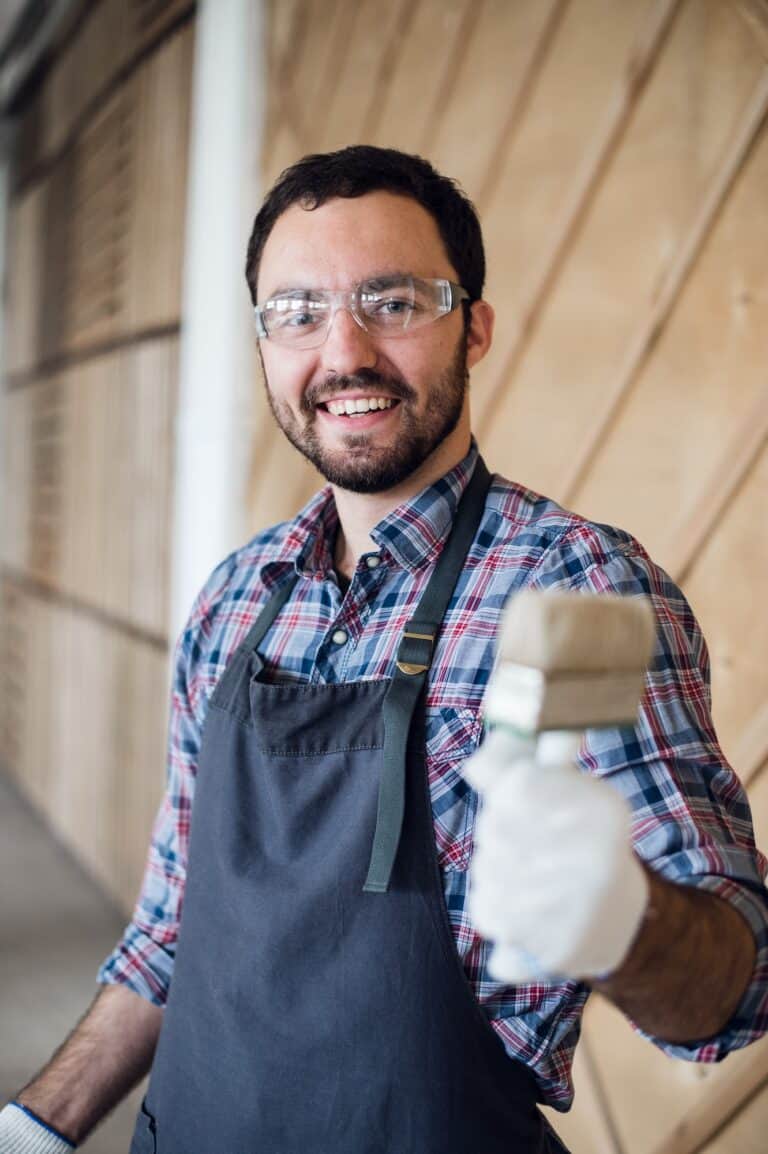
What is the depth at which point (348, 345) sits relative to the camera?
3.94 ft

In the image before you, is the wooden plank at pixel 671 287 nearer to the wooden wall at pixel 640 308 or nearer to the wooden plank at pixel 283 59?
the wooden wall at pixel 640 308

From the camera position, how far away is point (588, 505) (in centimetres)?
194

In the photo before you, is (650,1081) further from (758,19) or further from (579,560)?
(758,19)

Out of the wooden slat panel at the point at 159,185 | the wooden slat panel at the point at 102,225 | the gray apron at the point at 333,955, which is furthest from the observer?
the wooden slat panel at the point at 102,225

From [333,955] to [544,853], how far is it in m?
0.44

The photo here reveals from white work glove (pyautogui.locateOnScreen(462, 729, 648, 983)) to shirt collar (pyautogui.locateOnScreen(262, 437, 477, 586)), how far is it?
557mm

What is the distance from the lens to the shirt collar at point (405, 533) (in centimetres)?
120

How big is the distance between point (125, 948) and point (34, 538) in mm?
3984

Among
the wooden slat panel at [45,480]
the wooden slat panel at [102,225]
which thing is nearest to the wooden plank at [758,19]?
the wooden slat panel at [102,225]

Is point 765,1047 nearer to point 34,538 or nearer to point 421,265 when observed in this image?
point 421,265

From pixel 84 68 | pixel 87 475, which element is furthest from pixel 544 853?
pixel 84 68

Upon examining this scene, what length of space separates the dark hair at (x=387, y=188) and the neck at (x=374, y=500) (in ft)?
0.72

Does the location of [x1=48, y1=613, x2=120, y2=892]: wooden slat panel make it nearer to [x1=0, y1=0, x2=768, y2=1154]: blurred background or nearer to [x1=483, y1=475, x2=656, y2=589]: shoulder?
[x1=0, y1=0, x2=768, y2=1154]: blurred background

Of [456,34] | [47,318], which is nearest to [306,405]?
[456,34]
